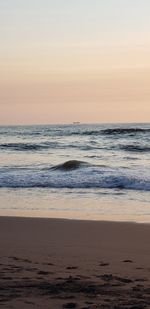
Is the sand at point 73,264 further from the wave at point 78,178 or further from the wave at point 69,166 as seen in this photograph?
the wave at point 69,166

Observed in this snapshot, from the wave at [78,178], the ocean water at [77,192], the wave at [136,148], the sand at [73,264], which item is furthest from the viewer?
the wave at [136,148]

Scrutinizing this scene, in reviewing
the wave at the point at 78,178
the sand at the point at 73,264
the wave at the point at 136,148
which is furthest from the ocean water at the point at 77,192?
the wave at the point at 136,148

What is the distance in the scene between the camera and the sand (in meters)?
4.28

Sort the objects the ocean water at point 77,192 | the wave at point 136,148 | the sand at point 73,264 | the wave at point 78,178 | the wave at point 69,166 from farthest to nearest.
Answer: the wave at point 136,148, the wave at point 69,166, the wave at point 78,178, the ocean water at point 77,192, the sand at point 73,264

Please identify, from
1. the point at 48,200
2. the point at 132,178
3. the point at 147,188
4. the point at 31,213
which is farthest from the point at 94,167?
the point at 31,213

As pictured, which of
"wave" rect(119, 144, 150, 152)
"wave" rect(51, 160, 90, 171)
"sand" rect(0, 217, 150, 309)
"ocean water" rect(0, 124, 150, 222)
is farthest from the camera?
"wave" rect(119, 144, 150, 152)

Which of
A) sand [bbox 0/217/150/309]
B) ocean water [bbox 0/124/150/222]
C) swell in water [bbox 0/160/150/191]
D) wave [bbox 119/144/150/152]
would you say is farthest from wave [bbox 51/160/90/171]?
sand [bbox 0/217/150/309]

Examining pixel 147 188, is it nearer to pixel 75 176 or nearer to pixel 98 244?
pixel 75 176

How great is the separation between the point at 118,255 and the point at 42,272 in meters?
1.42

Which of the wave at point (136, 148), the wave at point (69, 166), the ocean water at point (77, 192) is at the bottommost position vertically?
the ocean water at point (77, 192)

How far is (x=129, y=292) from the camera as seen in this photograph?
14.8 ft

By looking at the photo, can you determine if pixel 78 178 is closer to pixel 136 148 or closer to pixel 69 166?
pixel 69 166

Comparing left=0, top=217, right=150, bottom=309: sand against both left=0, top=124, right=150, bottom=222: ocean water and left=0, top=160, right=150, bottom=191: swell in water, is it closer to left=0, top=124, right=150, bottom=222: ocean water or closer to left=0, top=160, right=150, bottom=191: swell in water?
left=0, top=124, right=150, bottom=222: ocean water

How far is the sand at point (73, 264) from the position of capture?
168 inches
